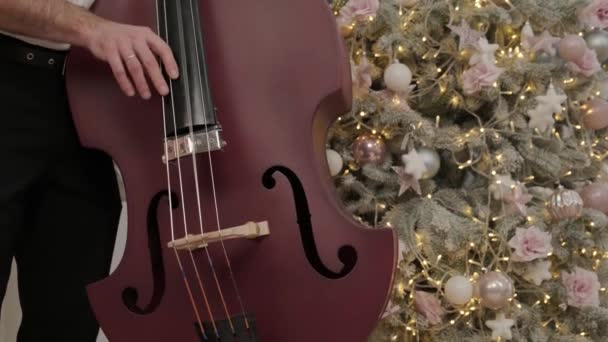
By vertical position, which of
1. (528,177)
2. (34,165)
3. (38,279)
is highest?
(34,165)

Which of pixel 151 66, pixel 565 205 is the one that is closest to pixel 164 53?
pixel 151 66

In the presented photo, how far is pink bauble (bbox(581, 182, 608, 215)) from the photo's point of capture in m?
1.40

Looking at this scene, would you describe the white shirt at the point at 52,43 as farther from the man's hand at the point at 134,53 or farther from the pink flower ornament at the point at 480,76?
the pink flower ornament at the point at 480,76

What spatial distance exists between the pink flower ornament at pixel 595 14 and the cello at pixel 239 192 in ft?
3.01

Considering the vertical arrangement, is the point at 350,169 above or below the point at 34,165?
below

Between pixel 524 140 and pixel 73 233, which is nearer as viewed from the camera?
pixel 73 233

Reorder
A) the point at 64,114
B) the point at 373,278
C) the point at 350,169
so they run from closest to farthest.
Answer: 1. the point at 373,278
2. the point at 64,114
3. the point at 350,169

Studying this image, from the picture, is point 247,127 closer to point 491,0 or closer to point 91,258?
point 91,258

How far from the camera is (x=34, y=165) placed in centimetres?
90

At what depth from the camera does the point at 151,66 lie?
80 centimetres


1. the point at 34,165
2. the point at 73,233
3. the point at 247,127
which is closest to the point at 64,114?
the point at 34,165

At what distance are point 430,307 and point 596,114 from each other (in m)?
0.66

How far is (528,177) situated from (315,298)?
88 centimetres

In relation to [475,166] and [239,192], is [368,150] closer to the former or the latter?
[475,166]
